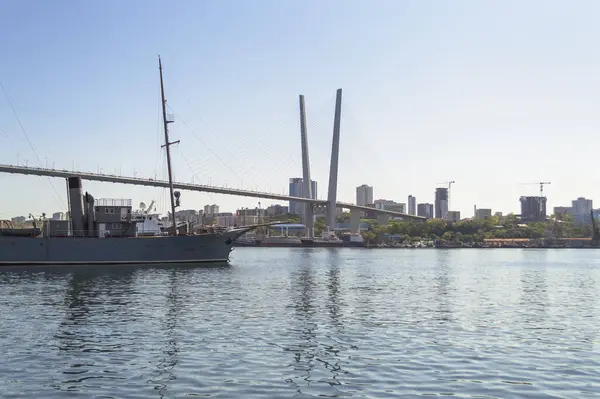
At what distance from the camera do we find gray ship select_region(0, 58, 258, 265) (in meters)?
49.7

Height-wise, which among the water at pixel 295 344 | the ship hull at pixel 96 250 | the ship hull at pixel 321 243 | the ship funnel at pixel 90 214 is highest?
the ship funnel at pixel 90 214

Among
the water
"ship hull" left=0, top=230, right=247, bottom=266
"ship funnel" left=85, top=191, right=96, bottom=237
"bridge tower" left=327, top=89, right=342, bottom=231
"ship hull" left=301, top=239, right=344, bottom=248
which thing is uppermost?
"bridge tower" left=327, top=89, right=342, bottom=231

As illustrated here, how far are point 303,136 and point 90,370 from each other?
325ft

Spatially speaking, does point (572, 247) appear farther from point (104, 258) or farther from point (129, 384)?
point (129, 384)

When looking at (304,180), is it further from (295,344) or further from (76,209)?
(295,344)

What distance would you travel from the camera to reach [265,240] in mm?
161500

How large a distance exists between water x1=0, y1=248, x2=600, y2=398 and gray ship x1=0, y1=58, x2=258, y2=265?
20.5 meters

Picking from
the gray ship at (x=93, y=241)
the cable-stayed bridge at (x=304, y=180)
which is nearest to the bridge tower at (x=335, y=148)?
the cable-stayed bridge at (x=304, y=180)

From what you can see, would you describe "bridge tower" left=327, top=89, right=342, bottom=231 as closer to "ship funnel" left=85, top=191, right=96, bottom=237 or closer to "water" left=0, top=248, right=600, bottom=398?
"ship funnel" left=85, top=191, right=96, bottom=237

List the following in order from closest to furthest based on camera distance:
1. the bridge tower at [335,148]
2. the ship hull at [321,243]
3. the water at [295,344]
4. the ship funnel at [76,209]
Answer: the water at [295,344], the ship funnel at [76,209], the bridge tower at [335,148], the ship hull at [321,243]

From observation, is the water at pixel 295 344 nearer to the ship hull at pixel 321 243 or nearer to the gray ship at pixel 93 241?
the gray ship at pixel 93 241

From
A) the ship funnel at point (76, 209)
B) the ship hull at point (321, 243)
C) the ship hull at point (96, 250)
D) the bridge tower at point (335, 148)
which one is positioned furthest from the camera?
the ship hull at point (321, 243)

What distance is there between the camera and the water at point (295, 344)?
12031 millimetres

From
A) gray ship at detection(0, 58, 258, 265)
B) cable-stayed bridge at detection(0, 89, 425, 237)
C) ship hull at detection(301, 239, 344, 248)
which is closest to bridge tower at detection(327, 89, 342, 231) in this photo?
cable-stayed bridge at detection(0, 89, 425, 237)
